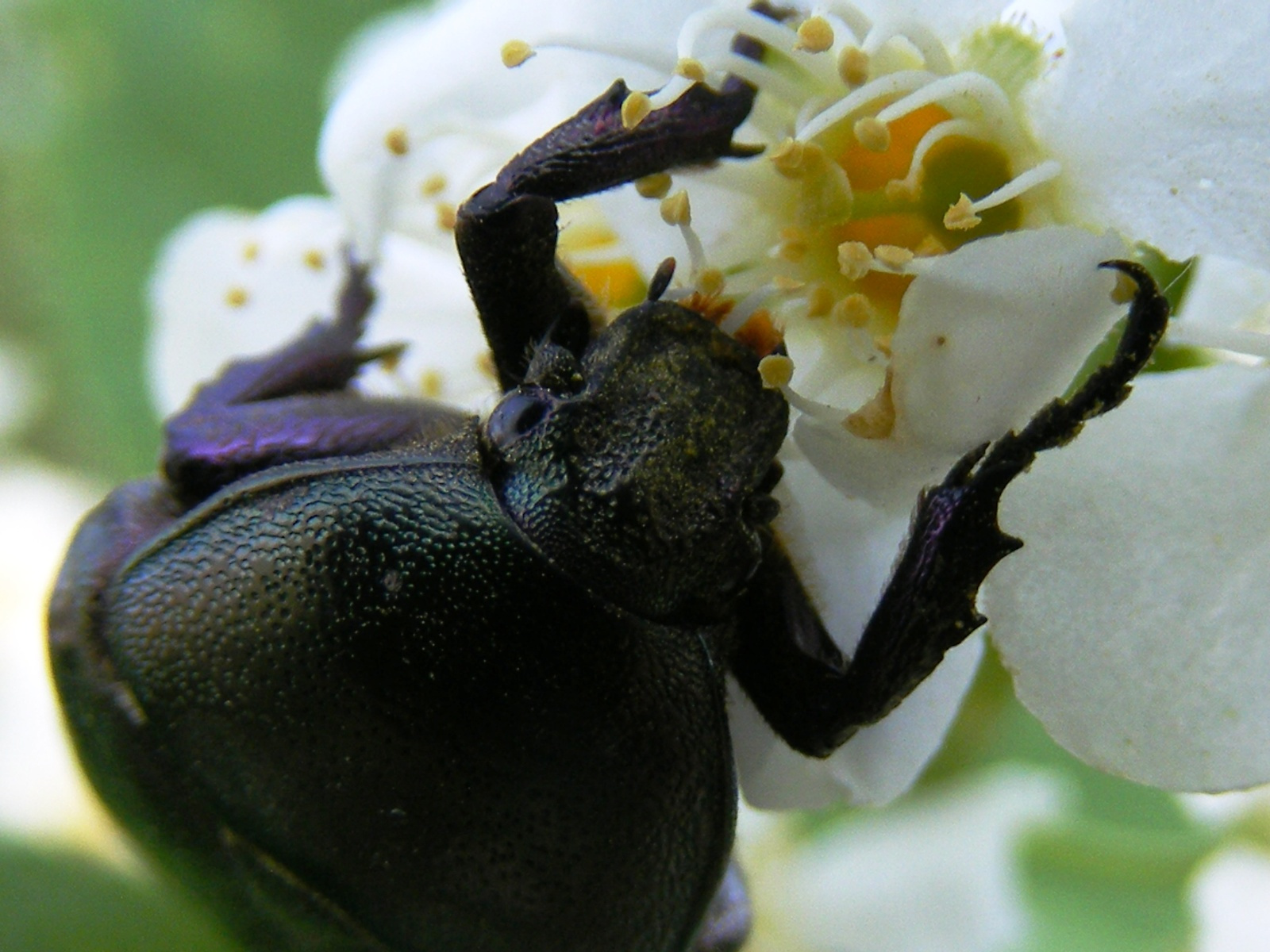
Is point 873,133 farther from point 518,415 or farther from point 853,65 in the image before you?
point 518,415

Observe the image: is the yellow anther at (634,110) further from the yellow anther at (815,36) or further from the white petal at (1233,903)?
the white petal at (1233,903)

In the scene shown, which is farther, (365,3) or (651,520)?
(365,3)

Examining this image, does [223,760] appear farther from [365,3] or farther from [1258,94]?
[365,3]


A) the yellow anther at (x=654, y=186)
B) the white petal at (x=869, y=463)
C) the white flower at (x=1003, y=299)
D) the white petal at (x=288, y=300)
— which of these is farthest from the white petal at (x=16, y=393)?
the white petal at (x=869, y=463)

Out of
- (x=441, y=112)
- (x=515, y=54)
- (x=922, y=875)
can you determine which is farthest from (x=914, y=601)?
(x=922, y=875)

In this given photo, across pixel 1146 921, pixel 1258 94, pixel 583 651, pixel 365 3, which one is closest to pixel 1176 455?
pixel 1258 94

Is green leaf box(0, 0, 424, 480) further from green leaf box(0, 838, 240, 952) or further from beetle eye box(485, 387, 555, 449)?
beetle eye box(485, 387, 555, 449)
